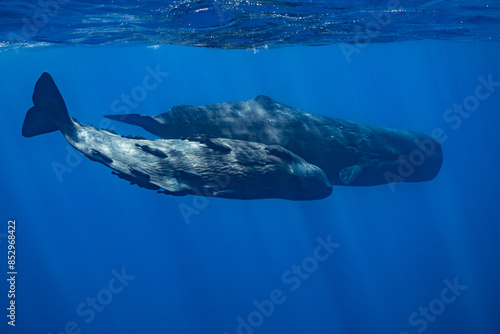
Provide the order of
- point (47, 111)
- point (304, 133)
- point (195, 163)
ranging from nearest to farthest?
point (195, 163), point (47, 111), point (304, 133)

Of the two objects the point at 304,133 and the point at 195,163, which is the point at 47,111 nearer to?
the point at 195,163

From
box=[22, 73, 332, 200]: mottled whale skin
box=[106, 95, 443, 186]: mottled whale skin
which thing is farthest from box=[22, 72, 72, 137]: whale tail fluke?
box=[106, 95, 443, 186]: mottled whale skin

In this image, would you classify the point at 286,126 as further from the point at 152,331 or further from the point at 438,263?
the point at 438,263

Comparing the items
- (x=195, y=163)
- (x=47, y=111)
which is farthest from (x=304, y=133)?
(x=47, y=111)

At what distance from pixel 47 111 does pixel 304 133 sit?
690 cm

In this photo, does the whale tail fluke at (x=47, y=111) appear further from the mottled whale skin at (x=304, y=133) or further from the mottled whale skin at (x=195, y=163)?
the mottled whale skin at (x=304, y=133)

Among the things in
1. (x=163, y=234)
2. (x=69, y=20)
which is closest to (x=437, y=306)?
(x=163, y=234)

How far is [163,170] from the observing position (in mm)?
8070

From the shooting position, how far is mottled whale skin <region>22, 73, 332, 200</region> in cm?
780

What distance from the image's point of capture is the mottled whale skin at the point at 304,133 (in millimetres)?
10836

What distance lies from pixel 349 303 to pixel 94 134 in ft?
110

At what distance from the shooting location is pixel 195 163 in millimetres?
8102

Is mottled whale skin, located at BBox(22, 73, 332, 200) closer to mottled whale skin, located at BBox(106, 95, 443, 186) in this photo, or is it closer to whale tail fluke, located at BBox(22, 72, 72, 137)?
whale tail fluke, located at BBox(22, 72, 72, 137)

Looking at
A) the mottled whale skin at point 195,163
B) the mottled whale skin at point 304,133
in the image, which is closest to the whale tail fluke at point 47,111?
the mottled whale skin at point 195,163
